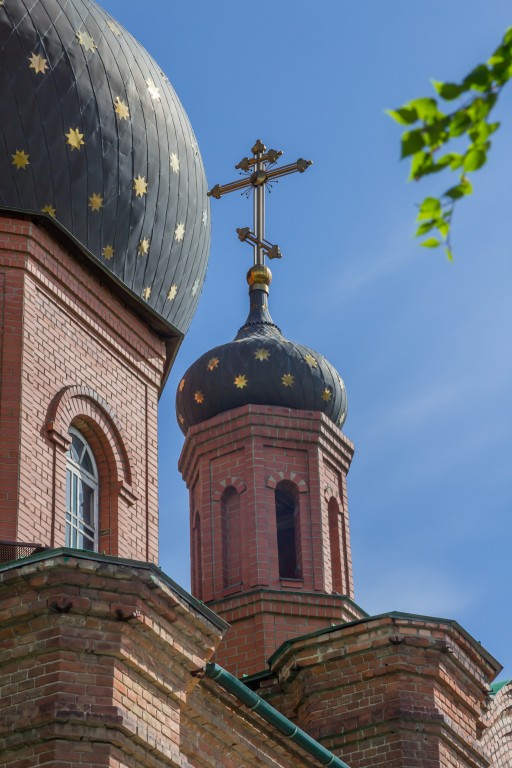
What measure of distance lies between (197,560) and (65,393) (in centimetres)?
639

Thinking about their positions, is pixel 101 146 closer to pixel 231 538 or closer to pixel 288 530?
pixel 231 538

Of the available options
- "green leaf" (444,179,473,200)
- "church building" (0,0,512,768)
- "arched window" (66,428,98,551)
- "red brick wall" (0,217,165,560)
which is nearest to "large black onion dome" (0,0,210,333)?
"church building" (0,0,512,768)

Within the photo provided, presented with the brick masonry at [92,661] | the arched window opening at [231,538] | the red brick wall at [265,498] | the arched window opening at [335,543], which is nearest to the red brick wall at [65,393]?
the brick masonry at [92,661]

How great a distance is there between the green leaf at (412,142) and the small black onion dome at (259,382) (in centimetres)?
1625

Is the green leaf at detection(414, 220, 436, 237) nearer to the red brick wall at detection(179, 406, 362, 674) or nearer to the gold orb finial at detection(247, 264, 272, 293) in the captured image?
the red brick wall at detection(179, 406, 362, 674)

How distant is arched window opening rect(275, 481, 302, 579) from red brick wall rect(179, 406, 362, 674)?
63 mm

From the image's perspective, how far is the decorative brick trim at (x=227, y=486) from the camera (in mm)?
20094

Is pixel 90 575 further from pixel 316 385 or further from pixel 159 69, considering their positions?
pixel 316 385

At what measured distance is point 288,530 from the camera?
20.6 metres

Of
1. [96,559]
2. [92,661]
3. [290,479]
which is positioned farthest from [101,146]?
[290,479]

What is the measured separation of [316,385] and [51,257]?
6719 mm

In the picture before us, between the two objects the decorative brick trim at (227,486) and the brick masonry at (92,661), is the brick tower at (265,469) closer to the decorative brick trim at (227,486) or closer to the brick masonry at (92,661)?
the decorative brick trim at (227,486)

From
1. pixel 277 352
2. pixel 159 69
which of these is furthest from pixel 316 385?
pixel 159 69

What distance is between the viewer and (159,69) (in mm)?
16031
